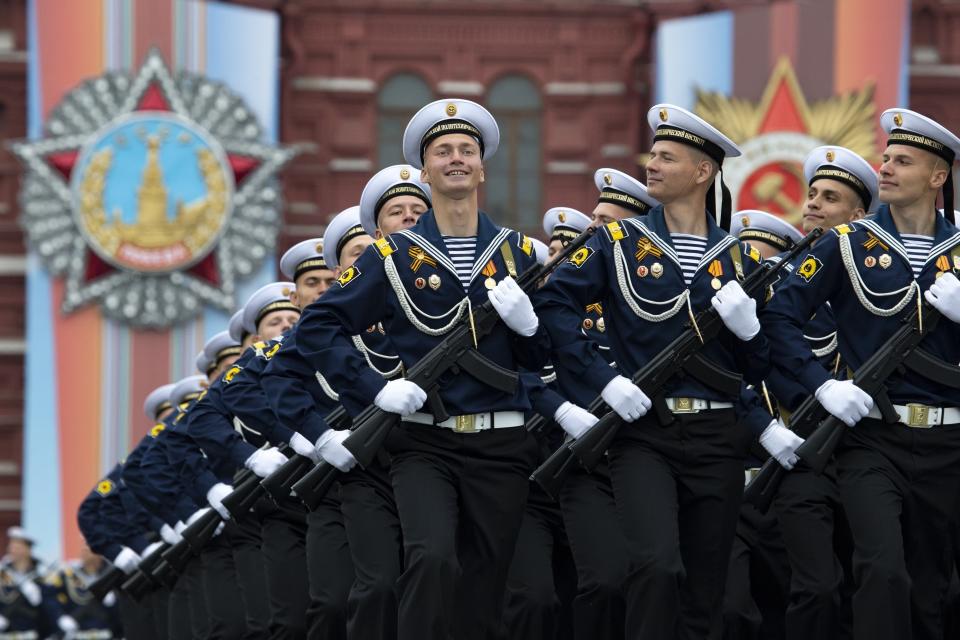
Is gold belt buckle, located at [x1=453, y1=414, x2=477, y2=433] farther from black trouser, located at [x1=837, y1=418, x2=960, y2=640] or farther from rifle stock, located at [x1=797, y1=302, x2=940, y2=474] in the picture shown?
black trouser, located at [x1=837, y1=418, x2=960, y2=640]

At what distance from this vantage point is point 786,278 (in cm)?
854

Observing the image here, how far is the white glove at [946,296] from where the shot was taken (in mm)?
8109

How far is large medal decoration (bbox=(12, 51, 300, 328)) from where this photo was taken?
1017 inches

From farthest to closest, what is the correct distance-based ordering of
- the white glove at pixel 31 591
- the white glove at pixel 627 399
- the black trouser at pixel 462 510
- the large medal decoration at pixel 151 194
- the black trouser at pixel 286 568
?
the large medal decoration at pixel 151 194, the white glove at pixel 31 591, the black trouser at pixel 286 568, the white glove at pixel 627 399, the black trouser at pixel 462 510

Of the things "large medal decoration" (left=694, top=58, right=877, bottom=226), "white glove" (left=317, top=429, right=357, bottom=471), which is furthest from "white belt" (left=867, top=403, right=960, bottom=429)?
"large medal decoration" (left=694, top=58, right=877, bottom=226)

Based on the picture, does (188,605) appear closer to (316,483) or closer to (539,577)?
(539,577)

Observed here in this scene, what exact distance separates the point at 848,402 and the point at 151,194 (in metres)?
18.7

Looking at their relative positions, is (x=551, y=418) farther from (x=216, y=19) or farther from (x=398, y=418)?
(x=216, y=19)

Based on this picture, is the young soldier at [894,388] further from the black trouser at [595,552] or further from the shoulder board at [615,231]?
the black trouser at [595,552]

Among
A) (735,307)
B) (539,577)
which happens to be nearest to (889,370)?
(735,307)

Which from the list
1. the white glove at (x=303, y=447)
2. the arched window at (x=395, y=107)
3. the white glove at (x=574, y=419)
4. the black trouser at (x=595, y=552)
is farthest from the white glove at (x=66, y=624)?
the white glove at (x=574, y=419)

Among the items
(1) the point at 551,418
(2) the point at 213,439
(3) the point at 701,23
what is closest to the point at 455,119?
(1) the point at 551,418

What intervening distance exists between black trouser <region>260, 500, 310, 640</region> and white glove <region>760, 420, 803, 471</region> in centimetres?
237

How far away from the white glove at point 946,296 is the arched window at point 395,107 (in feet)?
61.8
